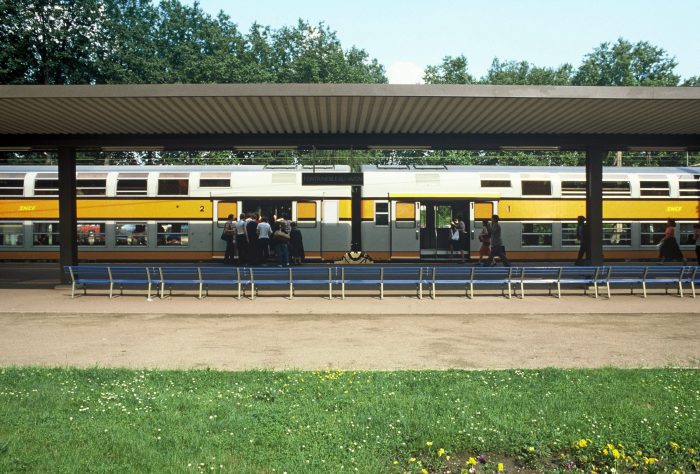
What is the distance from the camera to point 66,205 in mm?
15523

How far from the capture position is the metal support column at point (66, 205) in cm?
1550

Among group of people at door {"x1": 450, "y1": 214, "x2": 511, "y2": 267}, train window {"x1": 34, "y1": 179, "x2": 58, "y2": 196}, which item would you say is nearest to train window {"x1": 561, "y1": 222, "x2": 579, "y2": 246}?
group of people at door {"x1": 450, "y1": 214, "x2": 511, "y2": 267}

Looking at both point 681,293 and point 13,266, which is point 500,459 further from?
point 13,266

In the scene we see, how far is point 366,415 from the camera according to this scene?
18.4 ft

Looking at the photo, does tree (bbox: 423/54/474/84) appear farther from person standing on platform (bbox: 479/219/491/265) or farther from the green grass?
the green grass

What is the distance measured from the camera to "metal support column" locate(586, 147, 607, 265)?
15344 mm

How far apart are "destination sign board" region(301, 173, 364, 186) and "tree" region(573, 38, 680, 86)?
4420 cm

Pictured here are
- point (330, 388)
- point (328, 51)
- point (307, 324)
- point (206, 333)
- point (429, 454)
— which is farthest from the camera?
point (328, 51)

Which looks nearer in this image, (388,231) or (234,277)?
(234,277)

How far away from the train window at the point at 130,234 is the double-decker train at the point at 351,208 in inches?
1.6

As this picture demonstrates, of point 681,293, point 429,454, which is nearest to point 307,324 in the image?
point 429,454

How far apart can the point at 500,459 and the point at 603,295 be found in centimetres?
1118

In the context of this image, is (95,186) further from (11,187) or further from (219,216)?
(219,216)

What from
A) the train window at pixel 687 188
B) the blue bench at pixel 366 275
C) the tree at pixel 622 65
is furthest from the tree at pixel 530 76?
the blue bench at pixel 366 275
